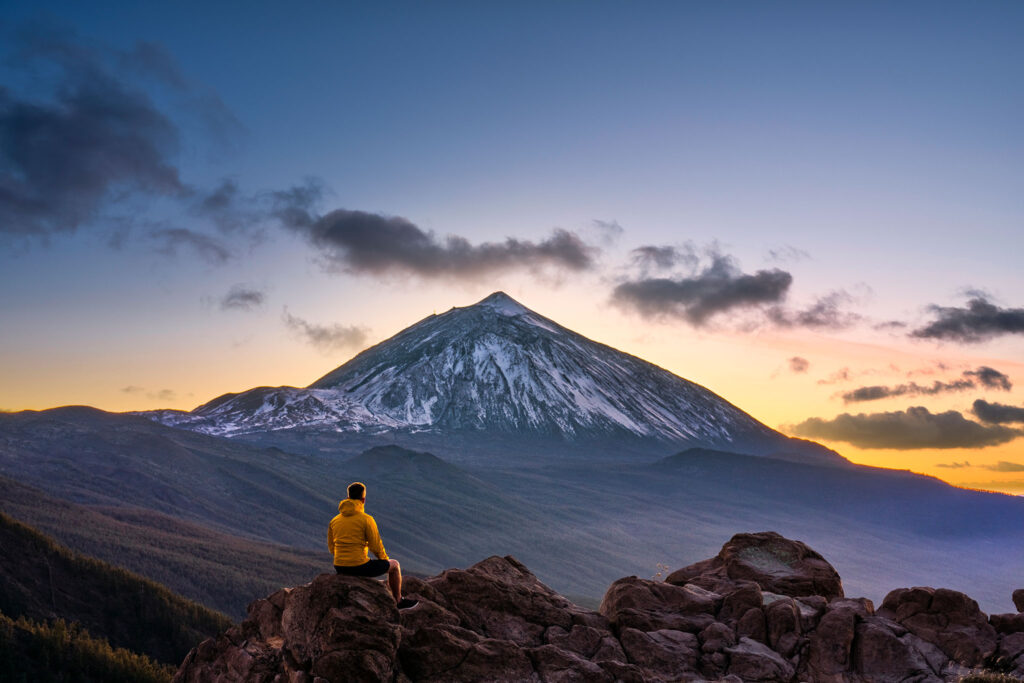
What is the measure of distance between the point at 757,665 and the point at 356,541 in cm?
956

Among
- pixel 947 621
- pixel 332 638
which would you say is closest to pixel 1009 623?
pixel 947 621

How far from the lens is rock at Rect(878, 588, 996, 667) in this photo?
2097cm

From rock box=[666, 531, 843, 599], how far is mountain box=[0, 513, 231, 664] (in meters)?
62.7

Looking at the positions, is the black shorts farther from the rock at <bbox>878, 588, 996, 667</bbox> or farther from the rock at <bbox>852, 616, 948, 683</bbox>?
the rock at <bbox>878, 588, 996, 667</bbox>

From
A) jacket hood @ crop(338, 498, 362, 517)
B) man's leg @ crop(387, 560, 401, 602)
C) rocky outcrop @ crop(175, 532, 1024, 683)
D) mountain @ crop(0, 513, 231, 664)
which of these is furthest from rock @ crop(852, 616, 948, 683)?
mountain @ crop(0, 513, 231, 664)

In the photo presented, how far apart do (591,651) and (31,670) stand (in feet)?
199

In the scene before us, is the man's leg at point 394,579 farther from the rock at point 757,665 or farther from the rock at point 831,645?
the rock at point 831,645

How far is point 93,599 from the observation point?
8150 centimetres

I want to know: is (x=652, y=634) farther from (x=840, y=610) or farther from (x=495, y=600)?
(x=840, y=610)

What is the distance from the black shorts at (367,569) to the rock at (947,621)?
14.2m

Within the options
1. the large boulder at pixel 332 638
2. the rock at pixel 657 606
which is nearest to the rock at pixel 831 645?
the rock at pixel 657 606

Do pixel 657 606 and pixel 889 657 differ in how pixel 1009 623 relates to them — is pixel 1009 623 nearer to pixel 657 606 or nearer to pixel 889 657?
pixel 889 657

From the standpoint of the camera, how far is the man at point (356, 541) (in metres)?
15.3

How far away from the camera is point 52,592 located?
77.1 meters
